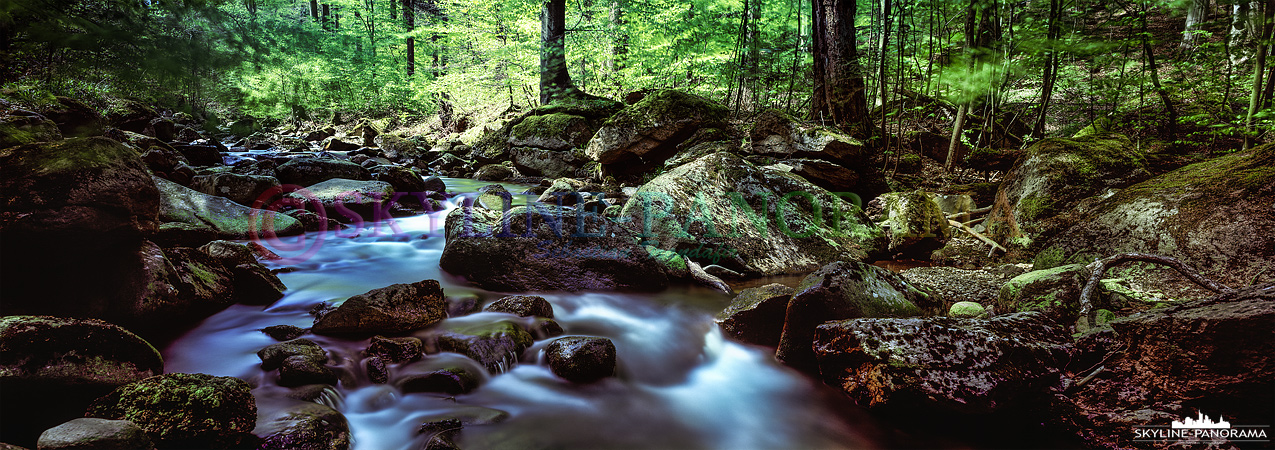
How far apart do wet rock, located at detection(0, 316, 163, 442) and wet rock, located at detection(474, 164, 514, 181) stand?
10.9 m

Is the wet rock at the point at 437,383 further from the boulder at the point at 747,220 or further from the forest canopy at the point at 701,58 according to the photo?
the boulder at the point at 747,220

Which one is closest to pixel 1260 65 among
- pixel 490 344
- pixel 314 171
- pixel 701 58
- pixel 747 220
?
pixel 747 220

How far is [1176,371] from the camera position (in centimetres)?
217

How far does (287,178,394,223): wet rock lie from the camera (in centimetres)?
755

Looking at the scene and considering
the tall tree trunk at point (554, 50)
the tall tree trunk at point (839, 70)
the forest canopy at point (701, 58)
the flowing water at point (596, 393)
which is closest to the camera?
the flowing water at point (596, 393)

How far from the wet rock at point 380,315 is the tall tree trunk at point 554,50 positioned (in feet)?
35.9

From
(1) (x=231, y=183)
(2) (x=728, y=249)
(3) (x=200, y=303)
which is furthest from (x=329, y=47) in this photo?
(2) (x=728, y=249)

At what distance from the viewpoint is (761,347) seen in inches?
147

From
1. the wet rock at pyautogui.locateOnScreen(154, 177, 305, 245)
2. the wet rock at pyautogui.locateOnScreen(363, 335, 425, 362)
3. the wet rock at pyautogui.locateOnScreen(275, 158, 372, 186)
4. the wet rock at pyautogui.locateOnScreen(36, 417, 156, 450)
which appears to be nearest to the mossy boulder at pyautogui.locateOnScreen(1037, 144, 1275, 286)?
the wet rock at pyautogui.locateOnScreen(363, 335, 425, 362)

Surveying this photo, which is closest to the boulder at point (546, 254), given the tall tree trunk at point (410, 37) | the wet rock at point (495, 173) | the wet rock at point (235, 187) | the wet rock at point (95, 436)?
the wet rock at point (95, 436)

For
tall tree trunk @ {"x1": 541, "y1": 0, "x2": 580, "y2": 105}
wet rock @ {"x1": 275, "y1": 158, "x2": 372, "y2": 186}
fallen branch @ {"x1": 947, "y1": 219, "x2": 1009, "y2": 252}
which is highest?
tall tree trunk @ {"x1": 541, "y1": 0, "x2": 580, "y2": 105}

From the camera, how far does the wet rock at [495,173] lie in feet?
42.9

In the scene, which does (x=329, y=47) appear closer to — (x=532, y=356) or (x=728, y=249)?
(x=532, y=356)

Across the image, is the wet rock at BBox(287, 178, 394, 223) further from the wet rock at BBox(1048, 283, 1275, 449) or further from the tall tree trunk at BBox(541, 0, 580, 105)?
the wet rock at BBox(1048, 283, 1275, 449)
